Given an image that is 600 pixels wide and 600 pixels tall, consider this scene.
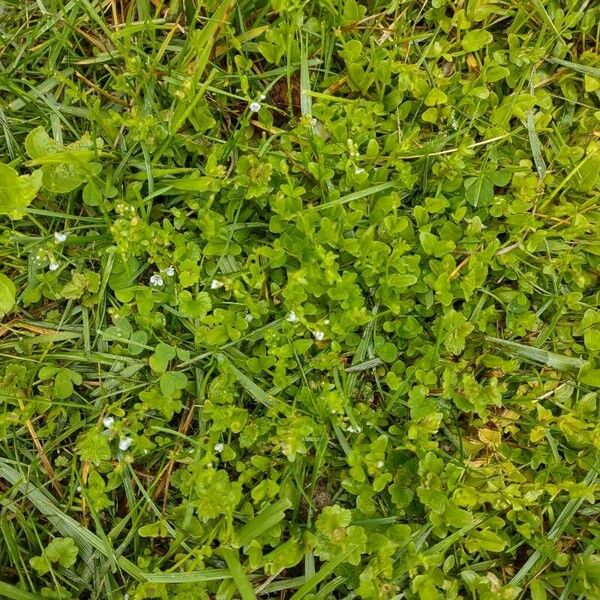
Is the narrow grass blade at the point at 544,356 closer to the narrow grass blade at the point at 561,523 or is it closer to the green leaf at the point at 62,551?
the narrow grass blade at the point at 561,523

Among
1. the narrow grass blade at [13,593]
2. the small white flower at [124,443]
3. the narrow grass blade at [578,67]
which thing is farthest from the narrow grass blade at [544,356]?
the narrow grass blade at [13,593]

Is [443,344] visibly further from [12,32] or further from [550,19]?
[12,32]

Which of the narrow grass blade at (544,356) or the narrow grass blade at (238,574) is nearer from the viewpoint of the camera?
the narrow grass blade at (238,574)

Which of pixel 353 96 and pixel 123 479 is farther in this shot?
pixel 353 96

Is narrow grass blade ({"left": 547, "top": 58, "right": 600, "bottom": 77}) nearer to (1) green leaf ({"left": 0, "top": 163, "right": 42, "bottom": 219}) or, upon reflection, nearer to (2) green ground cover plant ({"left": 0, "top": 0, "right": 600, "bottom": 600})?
(2) green ground cover plant ({"left": 0, "top": 0, "right": 600, "bottom": 600})

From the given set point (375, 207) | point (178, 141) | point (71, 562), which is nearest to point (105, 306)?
point (178, 141)

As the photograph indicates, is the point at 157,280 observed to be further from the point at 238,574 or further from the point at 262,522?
the point at 238,574

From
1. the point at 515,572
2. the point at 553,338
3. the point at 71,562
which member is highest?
the point at 553,338
